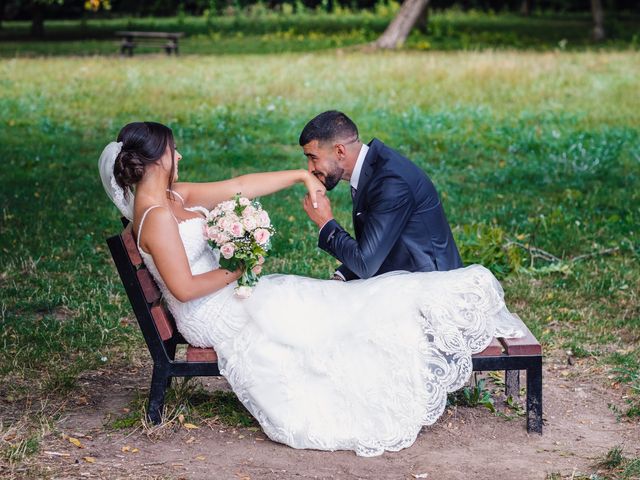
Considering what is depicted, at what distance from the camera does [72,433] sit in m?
4.98

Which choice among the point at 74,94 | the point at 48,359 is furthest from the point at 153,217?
the point at 74,94

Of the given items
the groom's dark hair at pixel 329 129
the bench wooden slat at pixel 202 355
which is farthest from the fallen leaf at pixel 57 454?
the groom's dark hair at pixel 329 129

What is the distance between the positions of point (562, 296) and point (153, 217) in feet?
12.7

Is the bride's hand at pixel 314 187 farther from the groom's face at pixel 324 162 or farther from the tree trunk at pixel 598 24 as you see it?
the tree trunk at pixel 598 24

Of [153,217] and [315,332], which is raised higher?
[153,217]

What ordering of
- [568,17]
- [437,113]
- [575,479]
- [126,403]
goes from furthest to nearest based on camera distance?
1. [568,17]
2. [437,113]
3. [126,403]
4. [575,479]

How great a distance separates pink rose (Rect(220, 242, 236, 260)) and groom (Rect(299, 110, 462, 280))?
0.55m

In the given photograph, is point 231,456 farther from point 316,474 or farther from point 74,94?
point 74,94

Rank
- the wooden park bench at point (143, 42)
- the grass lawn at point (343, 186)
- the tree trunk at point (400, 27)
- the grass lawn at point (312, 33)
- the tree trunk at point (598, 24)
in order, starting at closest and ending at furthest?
the grass lawn at point (343, 186), the wooden park bench at point (143, 42), the tree trunk at point (400, 27), the grass lawn at point (312, 33), the tree trunk at point (598, 24)

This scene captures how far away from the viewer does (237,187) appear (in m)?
5.40

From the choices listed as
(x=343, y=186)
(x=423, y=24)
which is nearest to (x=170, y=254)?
(x=343, y=186)

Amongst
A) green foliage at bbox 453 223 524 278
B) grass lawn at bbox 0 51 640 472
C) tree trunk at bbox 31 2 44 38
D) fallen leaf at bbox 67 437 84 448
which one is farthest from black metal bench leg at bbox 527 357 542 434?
tree trunk at bbox 31 2 44 38

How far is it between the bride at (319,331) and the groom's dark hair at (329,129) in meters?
0.75

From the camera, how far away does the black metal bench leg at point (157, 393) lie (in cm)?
490
